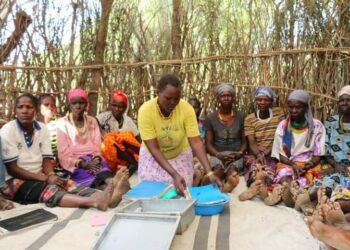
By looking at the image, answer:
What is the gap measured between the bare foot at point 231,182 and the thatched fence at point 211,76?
1668mm

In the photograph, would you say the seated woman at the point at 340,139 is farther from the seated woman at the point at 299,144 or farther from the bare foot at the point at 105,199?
the bare foot at the point at 105,199

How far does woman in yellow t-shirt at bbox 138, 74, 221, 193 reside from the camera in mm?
3080

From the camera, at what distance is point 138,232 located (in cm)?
229

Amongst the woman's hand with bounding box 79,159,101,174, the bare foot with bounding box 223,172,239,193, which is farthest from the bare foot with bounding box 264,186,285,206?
the woman's hand with bounding box 79,159,101,174

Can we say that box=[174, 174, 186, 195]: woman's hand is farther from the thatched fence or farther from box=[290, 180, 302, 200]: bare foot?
the thatched fence

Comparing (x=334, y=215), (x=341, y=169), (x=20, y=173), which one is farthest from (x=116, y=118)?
(x=334, y=215)

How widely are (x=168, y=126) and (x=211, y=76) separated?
208cm

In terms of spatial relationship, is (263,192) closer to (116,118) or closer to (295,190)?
(295,190)

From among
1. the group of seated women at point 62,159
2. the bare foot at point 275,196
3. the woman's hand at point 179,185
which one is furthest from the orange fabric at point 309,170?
the group of seated women at point 62,159

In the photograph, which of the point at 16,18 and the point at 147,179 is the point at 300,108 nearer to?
the point at 147,179

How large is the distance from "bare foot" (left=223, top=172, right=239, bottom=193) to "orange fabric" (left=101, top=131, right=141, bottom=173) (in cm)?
128

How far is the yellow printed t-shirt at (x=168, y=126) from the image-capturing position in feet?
10.7

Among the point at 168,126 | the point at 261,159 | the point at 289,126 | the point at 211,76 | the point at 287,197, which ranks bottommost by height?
the point at 287,197

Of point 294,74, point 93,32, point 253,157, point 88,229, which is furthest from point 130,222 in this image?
point 93,32
